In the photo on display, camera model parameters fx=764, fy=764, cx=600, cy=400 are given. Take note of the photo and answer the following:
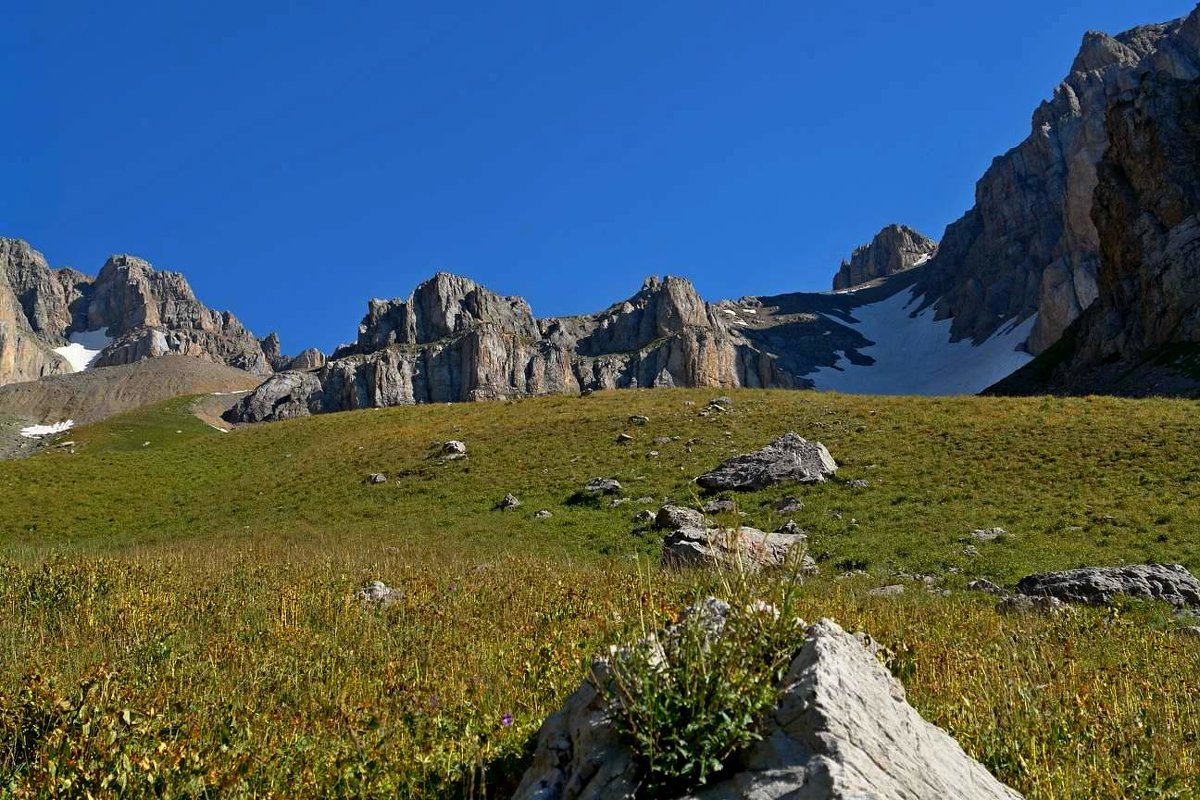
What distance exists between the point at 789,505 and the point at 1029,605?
13.5 metres

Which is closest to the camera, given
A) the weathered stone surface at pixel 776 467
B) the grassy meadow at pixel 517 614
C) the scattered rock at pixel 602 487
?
the grassy meadow at pixel 517 614

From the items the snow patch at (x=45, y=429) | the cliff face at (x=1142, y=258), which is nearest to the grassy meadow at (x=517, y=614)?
the cliff face at (x=1142, y=258)

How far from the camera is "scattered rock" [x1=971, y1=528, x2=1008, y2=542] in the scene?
2180 cm

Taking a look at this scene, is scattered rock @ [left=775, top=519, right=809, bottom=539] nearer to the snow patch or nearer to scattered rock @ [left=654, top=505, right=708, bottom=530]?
scattered rock @ [left=654, top=505, right=708, bottom=530]

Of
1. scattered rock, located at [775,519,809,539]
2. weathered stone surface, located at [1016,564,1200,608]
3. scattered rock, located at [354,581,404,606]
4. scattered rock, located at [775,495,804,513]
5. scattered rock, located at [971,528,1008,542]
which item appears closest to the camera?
scattered rock, located at [354,581,404,606]

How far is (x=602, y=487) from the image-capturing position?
31.9 m

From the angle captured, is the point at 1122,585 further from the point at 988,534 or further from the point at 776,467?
the point at 776,467

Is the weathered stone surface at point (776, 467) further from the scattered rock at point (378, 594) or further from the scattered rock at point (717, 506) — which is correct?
the scattered rock at point (378, 594)

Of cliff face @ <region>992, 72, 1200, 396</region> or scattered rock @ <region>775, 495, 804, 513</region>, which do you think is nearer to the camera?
scattered rock @ <region>775, 495, 804, 513</region>

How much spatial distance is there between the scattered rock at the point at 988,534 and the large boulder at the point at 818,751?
1901 centimetres

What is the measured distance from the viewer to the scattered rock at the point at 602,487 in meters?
31.6

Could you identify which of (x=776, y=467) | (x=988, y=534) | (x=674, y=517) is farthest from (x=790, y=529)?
A: (x=776, y=467)

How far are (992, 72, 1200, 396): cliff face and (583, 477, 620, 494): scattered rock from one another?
44.0m

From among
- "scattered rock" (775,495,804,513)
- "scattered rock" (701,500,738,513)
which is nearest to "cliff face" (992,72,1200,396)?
"scattered rock" (775,495,804,513)
